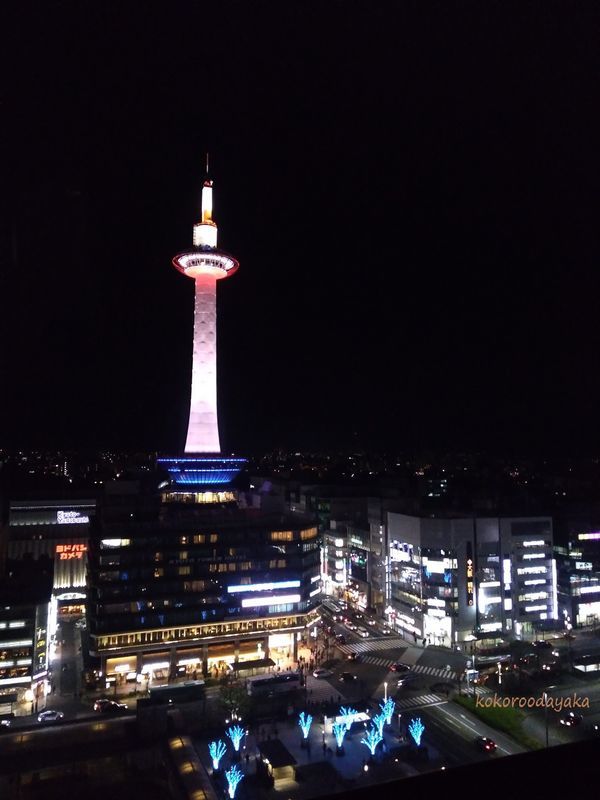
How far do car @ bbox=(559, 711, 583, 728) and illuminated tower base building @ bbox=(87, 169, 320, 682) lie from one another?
19.1 meters

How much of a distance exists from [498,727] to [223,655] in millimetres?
20264

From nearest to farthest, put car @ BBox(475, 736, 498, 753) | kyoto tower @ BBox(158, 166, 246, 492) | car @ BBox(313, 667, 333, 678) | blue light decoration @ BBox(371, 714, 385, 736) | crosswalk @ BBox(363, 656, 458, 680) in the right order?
car @ BBox(475, 736, 498, 753)
blue light decoration @ BBox(371, 714, 385, 736)
crosswalk @ BBox(363, 656, 458, 680)
car @ BBox(313, 667, 333, 678)
kyoto tower @ BBox(158, 166, 246, 492)

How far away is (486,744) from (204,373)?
43668 millimetres

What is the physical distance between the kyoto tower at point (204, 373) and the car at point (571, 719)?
115ft

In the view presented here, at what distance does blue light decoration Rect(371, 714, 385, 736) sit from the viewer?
26941 millimetres

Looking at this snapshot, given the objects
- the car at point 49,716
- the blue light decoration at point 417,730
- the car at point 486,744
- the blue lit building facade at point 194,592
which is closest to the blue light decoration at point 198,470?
the blue lit building facade at point 194,592

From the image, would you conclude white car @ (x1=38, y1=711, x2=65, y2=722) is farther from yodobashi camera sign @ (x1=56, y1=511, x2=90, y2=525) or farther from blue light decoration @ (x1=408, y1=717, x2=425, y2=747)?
yodobashi camera sign @ (x1=56, y1=511, x2=90, y2=525)

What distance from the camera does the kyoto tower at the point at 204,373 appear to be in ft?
183

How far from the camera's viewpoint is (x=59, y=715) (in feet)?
99.8

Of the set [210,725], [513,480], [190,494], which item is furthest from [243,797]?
[513,480]

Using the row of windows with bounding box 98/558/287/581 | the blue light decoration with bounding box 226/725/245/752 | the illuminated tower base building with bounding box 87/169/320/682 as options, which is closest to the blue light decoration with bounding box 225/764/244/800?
the blue light decoration with bounding box 226/725/245/752

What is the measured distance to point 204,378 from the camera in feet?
198

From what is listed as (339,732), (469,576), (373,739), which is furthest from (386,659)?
(373,739)

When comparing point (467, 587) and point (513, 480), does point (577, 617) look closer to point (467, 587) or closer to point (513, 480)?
point (467, 587)
